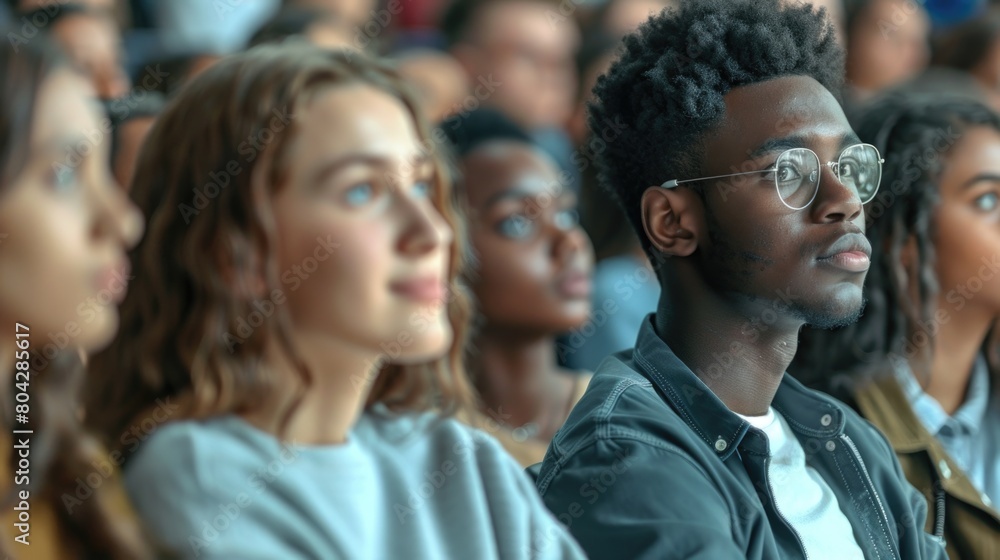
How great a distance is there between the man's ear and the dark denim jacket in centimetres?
15

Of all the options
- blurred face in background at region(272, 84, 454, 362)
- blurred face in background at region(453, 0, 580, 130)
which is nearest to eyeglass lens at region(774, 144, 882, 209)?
blurred face in background at region(272, 84, 454, 362)

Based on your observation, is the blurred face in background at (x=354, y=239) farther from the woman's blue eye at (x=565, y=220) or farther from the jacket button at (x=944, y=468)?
the woman's blue eye at (x=565, y=220)

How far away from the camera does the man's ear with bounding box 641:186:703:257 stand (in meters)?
1.81

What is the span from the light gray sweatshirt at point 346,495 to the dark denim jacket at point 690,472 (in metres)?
0.08

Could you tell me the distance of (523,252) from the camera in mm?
2990

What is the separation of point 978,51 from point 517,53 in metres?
1.76

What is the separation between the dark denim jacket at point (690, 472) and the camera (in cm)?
157

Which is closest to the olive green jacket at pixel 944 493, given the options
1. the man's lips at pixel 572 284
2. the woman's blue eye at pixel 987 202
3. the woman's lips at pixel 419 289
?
the woman's blue eye at pixel 987 202

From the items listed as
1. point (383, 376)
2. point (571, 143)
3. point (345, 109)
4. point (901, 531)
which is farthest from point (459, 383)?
point (571, 143)

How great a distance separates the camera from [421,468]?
1618 millimetres

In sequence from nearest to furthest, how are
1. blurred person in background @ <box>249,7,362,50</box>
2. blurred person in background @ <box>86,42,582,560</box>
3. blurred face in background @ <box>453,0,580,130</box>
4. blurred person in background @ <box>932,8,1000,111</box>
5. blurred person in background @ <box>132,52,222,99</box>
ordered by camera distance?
blurred person in background @ <box>86,42,582,560</box>
blurred person in background @ <box>132,52,222,99</box>
blurred person in background @ <box>249,7,362,50</box>
blurred person in background @ <box>932,8,1000,111</box>
blurred face in background @ <box>453,0,580,130</box>

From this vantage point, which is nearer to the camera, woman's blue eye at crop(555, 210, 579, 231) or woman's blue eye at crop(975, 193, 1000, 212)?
woman's blue eye at crop(975, 193, 1000, 212)

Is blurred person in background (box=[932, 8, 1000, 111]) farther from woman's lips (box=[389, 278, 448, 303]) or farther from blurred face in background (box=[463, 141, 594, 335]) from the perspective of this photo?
woman's lips (box=[389, 278, 448, 303])
